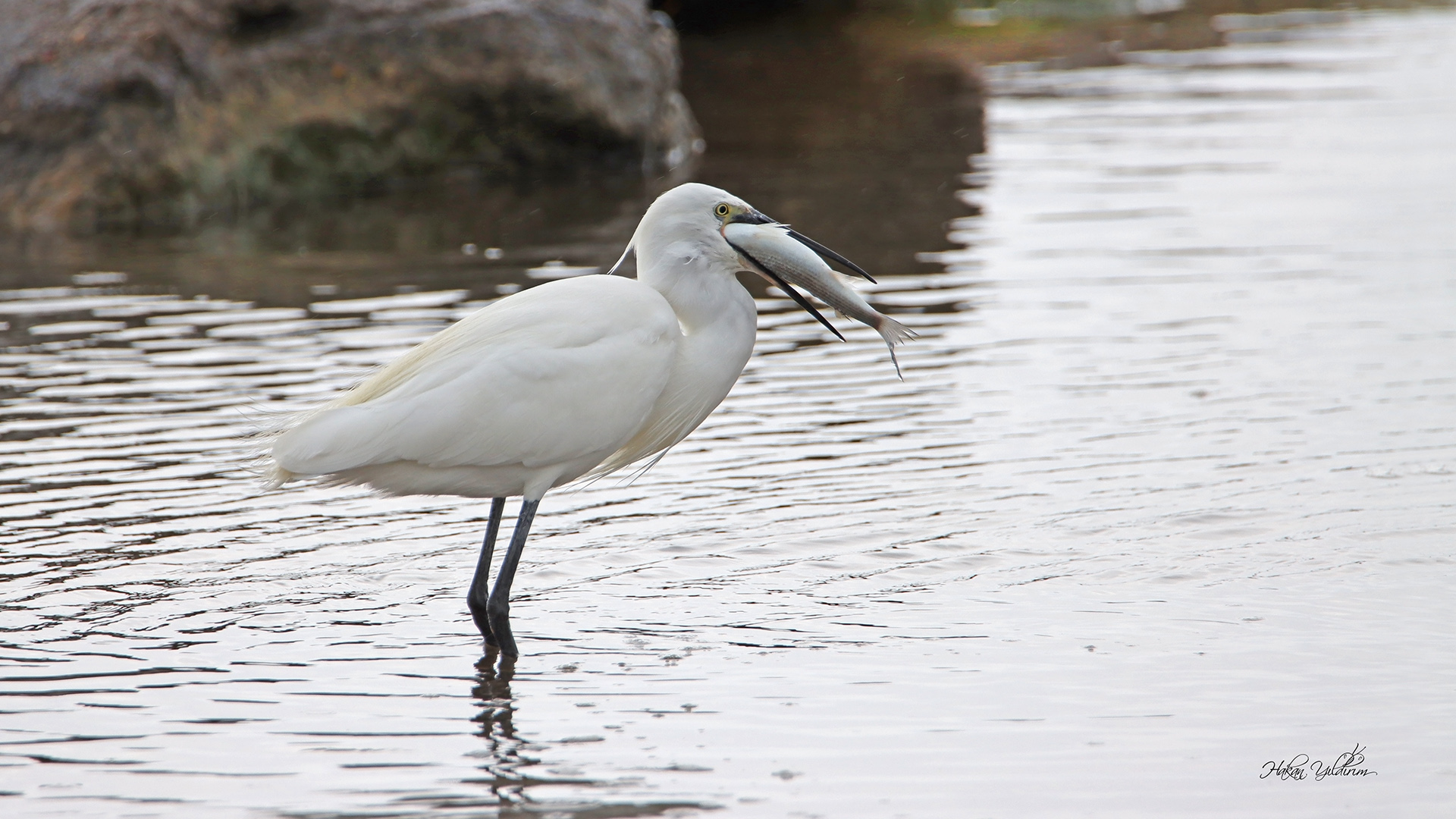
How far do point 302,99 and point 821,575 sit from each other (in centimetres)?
786

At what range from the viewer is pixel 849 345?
7.96 m

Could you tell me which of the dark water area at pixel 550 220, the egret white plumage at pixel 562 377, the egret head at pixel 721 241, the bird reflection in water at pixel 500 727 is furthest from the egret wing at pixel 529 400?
the dark water area at pixel 550 220

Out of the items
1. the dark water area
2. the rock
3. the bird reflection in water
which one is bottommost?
the dark water area

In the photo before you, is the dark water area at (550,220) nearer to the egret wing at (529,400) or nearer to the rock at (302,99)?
the rock at (302,99)

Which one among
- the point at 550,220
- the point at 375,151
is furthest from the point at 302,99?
the point at 550,220

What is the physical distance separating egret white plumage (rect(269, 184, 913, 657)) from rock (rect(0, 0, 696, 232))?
7.19 metres

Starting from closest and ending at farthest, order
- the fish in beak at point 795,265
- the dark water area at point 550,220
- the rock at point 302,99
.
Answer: the fish in beak at point 795,265 → the dark water area at point 550,220 → the rock at point 302,99

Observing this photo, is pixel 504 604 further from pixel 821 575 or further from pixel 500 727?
pixel 821 575

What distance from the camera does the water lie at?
3.70 m

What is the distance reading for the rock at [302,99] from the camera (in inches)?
425

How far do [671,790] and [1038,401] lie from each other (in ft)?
12.1

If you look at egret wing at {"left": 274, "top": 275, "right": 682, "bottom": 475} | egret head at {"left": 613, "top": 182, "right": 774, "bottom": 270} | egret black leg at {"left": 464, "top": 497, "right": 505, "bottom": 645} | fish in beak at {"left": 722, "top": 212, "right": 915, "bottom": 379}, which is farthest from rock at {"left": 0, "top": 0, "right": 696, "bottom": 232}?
fish in beak at {"left": 722, "top": 212, "right": 915, "bottom": 379}

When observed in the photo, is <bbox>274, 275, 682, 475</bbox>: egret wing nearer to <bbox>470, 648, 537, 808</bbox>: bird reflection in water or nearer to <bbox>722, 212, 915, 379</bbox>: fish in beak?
<bbox>722, 212, 915, 379</bbox>: fish in beak

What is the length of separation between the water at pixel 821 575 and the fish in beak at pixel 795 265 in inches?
33.5
